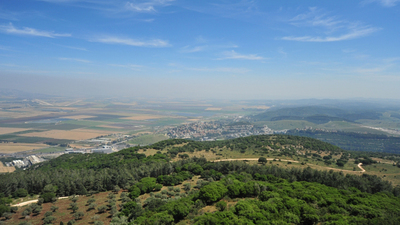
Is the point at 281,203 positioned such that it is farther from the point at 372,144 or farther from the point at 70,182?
the point at 372,144

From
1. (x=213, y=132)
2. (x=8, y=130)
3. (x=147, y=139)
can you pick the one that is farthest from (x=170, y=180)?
(x=8, y=130)

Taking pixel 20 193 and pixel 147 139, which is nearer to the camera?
pixel 20 193

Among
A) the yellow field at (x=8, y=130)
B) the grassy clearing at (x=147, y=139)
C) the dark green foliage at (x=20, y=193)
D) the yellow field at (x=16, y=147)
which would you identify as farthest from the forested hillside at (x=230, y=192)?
the yellow field at (x=8, y=130)

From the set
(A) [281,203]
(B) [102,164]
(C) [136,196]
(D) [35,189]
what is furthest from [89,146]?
(A) [281,203]

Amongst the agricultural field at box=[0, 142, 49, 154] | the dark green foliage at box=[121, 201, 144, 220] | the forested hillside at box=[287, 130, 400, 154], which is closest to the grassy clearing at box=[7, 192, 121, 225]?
the dark green foliage at box=[121, 201, 144, 220]

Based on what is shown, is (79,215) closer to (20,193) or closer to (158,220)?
(158,220)

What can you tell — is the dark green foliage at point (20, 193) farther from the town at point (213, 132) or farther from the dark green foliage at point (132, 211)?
the town at point (213, 132)
